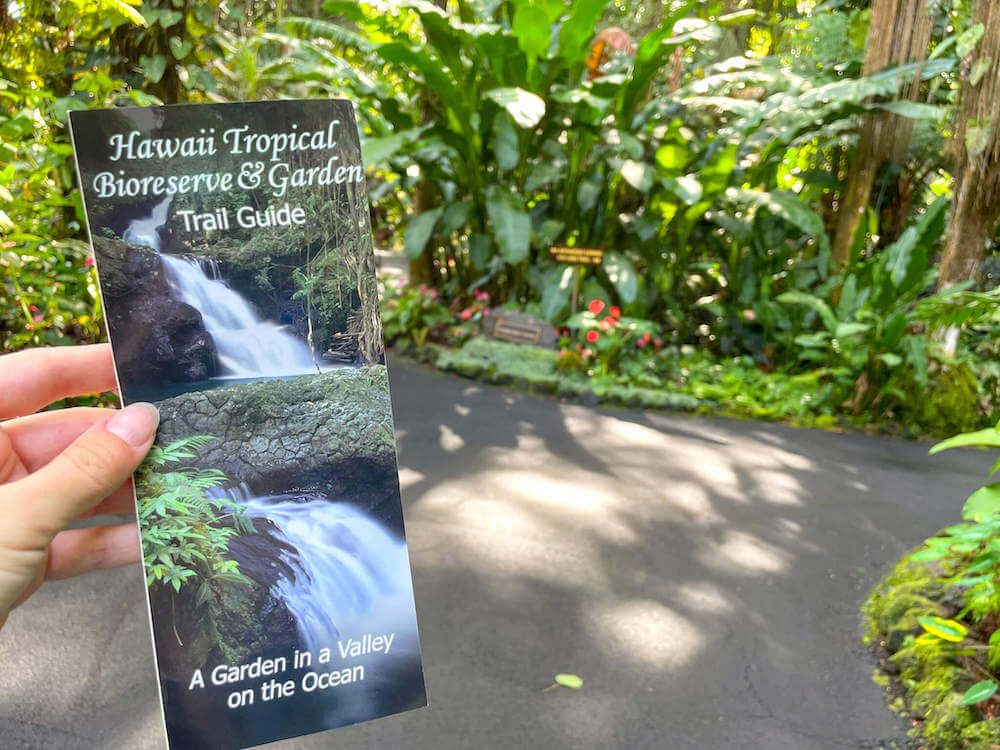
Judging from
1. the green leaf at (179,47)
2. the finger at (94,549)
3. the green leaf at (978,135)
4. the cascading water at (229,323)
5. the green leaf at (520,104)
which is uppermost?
the green leaf at (179,47)

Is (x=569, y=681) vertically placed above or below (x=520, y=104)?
below

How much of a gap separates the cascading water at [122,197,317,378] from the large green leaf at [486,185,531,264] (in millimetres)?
4700

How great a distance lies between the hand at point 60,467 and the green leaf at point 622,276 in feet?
15.8

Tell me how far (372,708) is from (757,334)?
5.66 metres

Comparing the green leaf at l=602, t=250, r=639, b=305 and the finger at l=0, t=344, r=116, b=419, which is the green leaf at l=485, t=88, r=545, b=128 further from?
the finger at l=0, t=344, r=116, b=419

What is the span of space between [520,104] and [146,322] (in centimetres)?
454

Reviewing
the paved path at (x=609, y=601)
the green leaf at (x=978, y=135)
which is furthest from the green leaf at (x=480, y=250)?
the green leaf at (x=978, y=135)

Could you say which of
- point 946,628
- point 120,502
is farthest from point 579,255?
point 120,502

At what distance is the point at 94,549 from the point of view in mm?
1092

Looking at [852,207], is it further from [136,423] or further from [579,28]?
[136,423]

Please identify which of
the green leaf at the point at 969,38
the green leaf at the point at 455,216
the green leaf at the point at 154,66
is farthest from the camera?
the green leaf at the point at 455,216

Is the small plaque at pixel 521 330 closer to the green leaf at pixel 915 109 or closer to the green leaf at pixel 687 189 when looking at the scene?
the green leaf at pixel 687 189

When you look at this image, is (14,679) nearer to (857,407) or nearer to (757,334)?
(857,407)

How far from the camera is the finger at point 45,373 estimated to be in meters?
1.10
